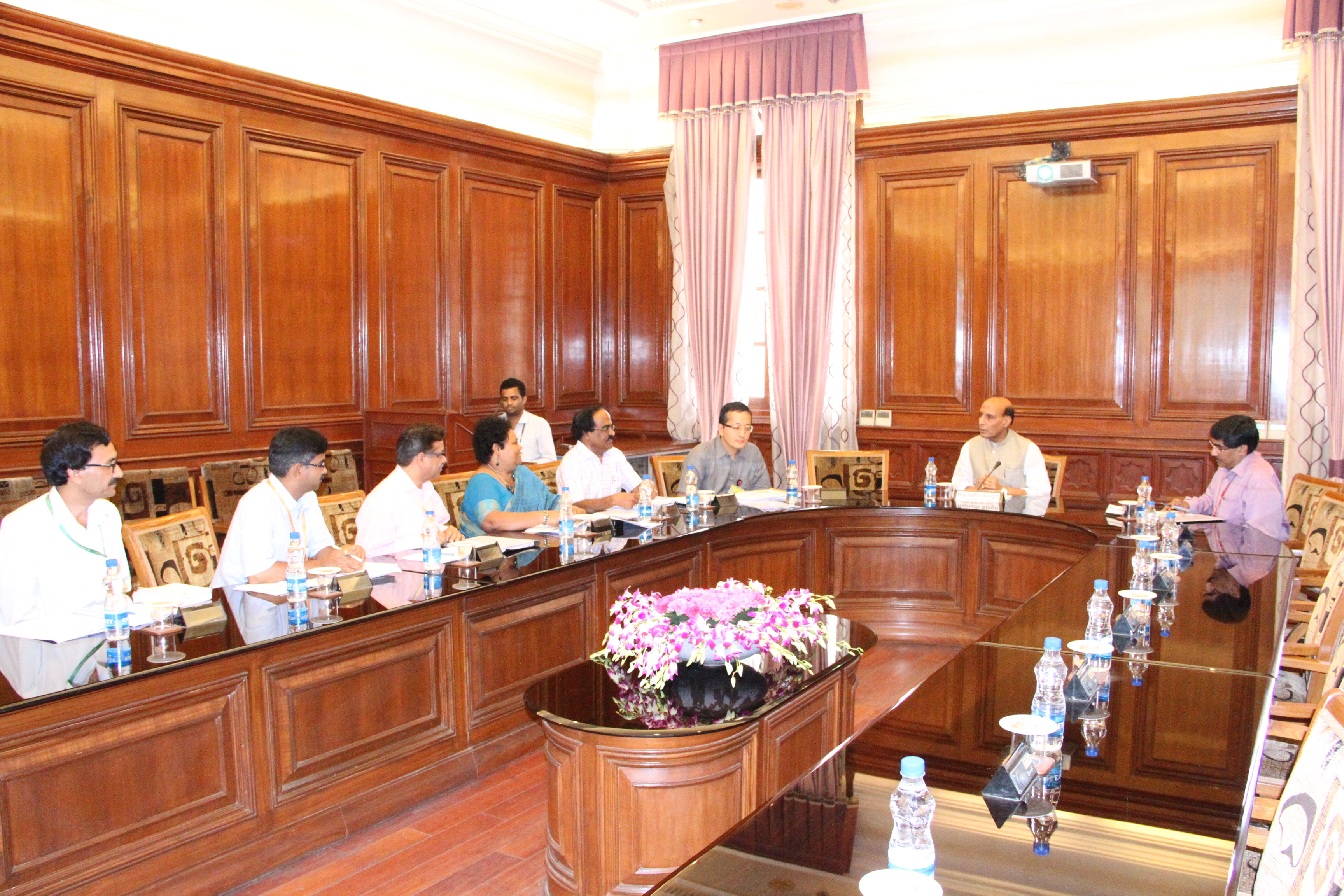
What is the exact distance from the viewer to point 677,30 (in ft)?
26.1

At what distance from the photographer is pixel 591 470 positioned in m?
5.55

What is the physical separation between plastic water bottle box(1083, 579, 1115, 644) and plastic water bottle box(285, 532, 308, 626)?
222 cm

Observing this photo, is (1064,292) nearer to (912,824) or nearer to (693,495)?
(693,495)

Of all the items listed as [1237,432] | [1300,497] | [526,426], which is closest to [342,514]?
[526,426]

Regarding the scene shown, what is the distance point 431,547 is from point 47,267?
9.81 feet

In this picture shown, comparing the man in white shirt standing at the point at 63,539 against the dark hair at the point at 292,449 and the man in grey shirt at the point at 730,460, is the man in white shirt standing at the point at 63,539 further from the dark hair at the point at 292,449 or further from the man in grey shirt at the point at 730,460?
the man in grey shirt at the point at 730,460

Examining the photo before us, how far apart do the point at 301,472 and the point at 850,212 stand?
5.18 m

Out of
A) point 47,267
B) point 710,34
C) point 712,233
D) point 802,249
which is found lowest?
point 47,267

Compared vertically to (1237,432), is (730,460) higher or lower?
lower

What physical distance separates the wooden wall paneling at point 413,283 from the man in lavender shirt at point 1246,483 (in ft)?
15.7

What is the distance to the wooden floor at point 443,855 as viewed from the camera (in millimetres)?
3117

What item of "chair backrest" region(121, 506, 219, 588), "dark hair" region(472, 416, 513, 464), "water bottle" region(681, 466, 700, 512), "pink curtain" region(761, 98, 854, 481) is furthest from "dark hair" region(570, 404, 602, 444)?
"pink curtain" region(761, 98, 854, 481)

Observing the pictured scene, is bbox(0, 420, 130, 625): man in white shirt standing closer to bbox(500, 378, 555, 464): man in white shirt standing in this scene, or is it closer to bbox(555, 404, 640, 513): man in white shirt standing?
bbox(555, 404, 640, 513): man in white shirt standing

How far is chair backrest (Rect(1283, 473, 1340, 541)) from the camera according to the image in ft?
17.3
